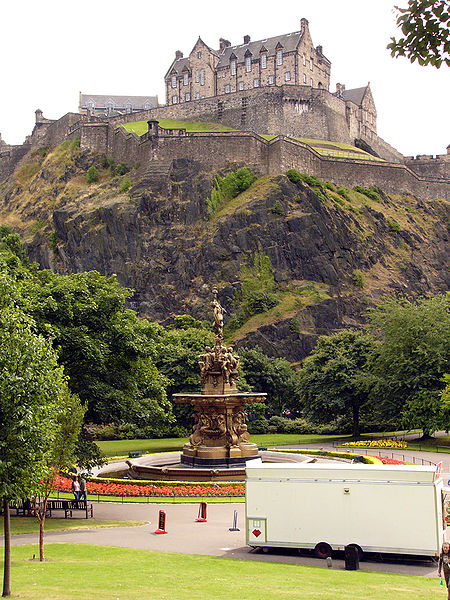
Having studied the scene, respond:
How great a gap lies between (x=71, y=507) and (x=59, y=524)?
202cm

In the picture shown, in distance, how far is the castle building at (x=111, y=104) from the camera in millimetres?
126875

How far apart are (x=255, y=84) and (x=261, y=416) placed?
5797cm

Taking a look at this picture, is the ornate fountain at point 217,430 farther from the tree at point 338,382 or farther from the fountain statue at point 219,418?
the tree at point 338,382

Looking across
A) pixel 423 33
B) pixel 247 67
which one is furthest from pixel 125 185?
pixel 423 33

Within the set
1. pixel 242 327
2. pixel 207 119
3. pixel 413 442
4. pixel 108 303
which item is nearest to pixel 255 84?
pixel 207 119

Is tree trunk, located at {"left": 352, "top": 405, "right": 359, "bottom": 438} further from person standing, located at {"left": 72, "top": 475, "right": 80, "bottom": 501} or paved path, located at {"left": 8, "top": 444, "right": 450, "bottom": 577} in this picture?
paved path, located at {"left": 8, "top": 444, "right": 450, "bottom": 577}

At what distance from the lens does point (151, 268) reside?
252 feet

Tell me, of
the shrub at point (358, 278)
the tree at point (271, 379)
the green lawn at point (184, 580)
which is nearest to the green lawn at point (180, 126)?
the shrub at point (358, 278)

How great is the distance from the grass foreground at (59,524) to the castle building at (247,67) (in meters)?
82.2

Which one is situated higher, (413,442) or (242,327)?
(242,327)

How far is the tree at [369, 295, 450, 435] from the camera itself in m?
44.1

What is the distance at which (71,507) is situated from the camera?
78.1 ft

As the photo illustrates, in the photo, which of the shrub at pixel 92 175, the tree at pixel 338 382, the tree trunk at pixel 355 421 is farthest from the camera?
the shrub at pixel 92 175

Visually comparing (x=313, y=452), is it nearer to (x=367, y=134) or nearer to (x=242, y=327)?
(x=242, y=327)
